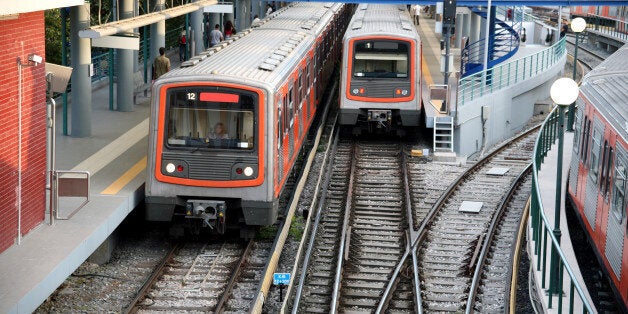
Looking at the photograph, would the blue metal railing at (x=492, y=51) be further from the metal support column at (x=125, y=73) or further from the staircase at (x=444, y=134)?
the metal support column at (x=125, y=73)

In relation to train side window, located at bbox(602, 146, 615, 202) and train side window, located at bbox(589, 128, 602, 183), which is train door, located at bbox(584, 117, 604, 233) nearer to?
train side window, located at bbox(589, 128, 602, 183)

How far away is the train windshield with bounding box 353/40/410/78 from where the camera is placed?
2198 centimetres

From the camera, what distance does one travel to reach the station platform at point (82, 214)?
36.5ft

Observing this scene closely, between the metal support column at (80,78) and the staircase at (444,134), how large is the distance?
745 cm

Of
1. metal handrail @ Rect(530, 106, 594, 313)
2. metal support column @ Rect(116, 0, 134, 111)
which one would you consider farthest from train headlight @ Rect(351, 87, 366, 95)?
metal support column @ Rect(116, 0, 134, 111)

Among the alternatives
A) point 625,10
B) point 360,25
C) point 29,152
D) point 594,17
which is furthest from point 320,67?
point 594,17

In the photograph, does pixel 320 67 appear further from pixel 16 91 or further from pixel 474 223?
pixel 16 91

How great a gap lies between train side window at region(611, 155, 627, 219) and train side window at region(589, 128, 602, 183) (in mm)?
1366

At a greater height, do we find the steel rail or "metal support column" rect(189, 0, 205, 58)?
"metal support column" rect(189, 0, 205, 58)

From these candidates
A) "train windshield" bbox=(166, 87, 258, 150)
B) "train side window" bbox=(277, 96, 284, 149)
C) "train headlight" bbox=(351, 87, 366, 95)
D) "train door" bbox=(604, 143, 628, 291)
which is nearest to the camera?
"train door" bbox=(604, 143, 628, 291)

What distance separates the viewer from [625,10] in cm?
5147

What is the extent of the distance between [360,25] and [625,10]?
3140cm

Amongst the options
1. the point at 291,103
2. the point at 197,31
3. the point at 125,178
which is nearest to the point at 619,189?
the point at 291,103

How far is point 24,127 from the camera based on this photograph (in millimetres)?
12828
